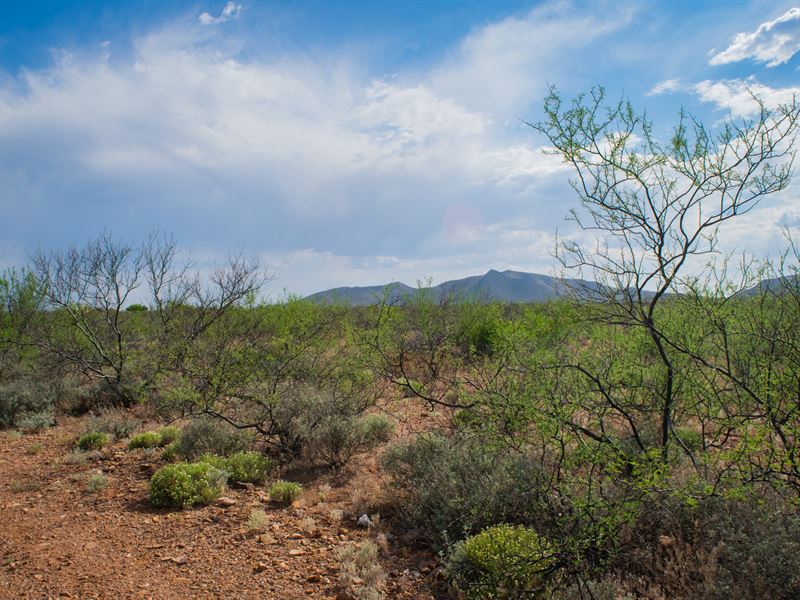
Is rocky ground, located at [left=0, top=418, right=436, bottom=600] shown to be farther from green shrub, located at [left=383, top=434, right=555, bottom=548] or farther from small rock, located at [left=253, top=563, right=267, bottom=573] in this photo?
green shrub, located at [left=383, top=434, right=555, bottom=548]

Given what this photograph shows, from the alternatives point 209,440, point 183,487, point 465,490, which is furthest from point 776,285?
point 209,440

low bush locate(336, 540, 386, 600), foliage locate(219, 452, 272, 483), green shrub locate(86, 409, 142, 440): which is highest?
green shrub locate(86, 409, 142, 440)

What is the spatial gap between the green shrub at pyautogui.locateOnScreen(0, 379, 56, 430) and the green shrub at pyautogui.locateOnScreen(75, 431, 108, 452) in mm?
2409

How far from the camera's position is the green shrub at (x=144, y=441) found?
8.74 meters

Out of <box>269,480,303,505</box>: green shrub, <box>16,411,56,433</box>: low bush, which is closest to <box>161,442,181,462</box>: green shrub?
<box>269,480,303,505</box>: green shrub

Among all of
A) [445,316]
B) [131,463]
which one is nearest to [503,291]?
[445,316]

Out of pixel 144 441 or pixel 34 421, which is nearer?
pixel 144 441

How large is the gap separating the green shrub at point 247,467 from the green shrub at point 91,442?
3.12 metres

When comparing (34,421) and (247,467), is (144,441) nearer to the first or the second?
(247,467)

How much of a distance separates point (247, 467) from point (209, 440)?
1.21 m

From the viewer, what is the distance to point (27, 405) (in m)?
11.4

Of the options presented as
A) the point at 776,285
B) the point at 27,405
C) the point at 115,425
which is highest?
the point at 776,285

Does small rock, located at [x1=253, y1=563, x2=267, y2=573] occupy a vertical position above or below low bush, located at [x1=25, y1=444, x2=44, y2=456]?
below

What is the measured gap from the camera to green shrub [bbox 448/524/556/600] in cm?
390
